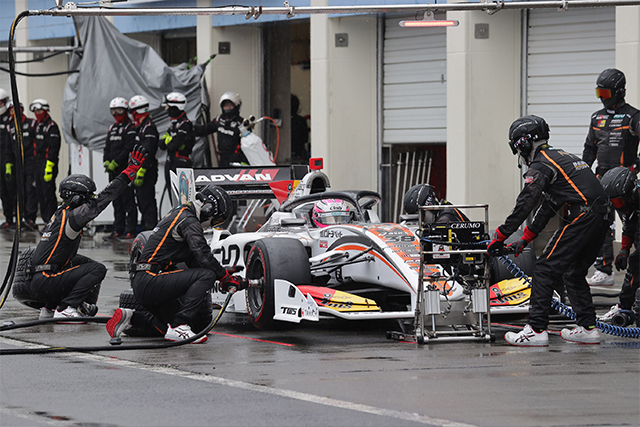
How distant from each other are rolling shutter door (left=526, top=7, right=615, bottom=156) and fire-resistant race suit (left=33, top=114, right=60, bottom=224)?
8977mm

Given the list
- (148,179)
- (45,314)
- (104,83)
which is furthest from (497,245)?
(104,83)

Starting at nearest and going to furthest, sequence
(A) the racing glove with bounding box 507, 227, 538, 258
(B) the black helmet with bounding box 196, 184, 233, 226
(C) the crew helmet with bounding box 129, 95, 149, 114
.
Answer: (A) the racing glove with bounding box 507, 227, 538, 258
(B) the black helmet with bounding box 196, 184, 233, 226
(C) the crew helmet with bounding box 129, 95, 149, 114

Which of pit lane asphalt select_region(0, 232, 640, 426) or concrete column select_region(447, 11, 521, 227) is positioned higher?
concrete column select_region(447, 11, 521, 227)

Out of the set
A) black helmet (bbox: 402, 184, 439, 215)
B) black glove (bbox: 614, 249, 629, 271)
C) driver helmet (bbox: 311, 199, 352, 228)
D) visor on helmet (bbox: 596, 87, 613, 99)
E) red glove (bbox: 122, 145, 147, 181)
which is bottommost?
black glove (bbox: 614, 249, 629, 271)

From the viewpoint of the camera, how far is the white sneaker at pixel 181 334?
8.55 metres

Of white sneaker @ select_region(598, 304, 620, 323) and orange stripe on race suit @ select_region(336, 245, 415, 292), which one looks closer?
orange stripe on race suit @ select_region(336, 245, 415, 292)

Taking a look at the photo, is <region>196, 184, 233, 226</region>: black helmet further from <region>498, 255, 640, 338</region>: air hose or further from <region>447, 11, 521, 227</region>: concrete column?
<region>447, 11, 521, 227</region>: concrete column

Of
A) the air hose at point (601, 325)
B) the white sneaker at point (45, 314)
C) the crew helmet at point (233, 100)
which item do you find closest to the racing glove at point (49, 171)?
the crew helmet at point (233, 100)

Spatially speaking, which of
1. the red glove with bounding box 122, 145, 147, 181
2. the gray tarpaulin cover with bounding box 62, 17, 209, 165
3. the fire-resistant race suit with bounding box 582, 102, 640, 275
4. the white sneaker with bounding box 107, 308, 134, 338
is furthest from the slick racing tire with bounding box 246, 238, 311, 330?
the gray tarpaulin cover with bounding box 62, 17, 209, 165

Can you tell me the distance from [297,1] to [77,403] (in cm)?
1388

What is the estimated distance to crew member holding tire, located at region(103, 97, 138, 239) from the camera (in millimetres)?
17906

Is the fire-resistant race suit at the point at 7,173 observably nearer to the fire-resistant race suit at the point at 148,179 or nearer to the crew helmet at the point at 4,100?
the crew helmet at the point at 4,100

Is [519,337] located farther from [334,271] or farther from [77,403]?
[77,403]

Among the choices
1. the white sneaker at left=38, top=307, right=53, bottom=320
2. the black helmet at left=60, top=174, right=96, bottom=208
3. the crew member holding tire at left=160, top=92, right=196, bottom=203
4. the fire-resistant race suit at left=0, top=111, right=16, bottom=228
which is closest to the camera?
the white sneaker at left=38, top=307, right=53, bottom=320
